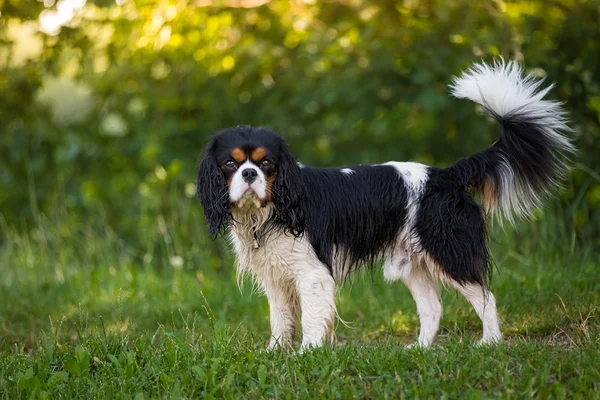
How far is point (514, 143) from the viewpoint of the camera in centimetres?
488

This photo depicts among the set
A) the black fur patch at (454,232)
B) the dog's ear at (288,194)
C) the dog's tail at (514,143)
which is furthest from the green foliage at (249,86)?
the dog's ear at (288,194)

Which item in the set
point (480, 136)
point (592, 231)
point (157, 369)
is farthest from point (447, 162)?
point (157, 369)

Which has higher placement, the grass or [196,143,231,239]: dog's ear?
[196,143,231,239]: dog's ear

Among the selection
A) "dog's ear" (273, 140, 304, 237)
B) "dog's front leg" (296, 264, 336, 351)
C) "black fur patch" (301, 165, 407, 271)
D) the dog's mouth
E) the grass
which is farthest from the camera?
"black fur patch" (301, 165, 407, 271)

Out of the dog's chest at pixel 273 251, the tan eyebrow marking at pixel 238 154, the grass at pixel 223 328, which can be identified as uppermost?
the tan eyebrow marking at pixel 238 154

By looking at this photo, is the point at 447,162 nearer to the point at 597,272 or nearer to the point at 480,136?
the point at 480,136

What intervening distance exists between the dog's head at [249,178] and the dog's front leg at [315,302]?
11.3 inches

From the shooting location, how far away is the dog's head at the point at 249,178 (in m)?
4.48

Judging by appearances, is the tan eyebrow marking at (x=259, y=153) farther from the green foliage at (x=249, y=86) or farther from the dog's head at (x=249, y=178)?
the green foliage at (x=249, y=86)

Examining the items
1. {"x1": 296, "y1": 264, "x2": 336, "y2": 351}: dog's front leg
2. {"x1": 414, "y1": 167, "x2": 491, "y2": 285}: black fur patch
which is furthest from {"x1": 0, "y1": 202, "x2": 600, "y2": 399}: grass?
{"x1": 414, "y1": 167, "x2": 491, "y2": 285}: black fur patch

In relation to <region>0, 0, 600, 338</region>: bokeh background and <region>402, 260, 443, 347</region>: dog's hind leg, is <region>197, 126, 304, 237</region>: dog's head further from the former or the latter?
<region>0, 0, 600, 338</region>: bokeh background

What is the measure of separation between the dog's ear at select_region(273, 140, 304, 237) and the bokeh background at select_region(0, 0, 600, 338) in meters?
2.63

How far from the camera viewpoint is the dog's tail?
15.9 feet

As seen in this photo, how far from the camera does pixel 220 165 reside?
4.59 meters
